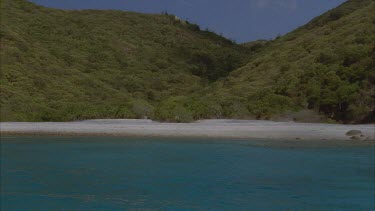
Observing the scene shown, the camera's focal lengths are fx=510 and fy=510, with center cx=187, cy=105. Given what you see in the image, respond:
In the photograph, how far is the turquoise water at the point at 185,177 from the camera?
10.8 metres

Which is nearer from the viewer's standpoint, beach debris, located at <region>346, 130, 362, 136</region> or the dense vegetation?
beach debris, located at <region>346, 130, 362, 136</region>

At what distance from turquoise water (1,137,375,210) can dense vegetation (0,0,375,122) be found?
12.6 meters

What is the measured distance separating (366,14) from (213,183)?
41.3 meters

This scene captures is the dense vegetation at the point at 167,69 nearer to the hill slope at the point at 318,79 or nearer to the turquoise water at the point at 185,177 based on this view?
the hill slope at the point at 318,79

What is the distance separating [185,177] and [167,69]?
49856 mm

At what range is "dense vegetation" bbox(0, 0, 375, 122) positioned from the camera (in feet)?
115

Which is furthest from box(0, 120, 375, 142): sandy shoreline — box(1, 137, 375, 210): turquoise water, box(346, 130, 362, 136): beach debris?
box(1, 137, 375, 210): turquoise water

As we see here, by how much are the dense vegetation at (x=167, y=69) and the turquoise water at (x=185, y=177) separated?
496 inches

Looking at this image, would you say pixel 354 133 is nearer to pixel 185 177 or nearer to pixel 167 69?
pixel 185 177

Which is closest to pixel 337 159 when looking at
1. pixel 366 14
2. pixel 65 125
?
pixel 65 125

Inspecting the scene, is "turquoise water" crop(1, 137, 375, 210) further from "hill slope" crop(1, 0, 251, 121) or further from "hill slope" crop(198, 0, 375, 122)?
"hill slope" crop(1, 0, 251, 121)

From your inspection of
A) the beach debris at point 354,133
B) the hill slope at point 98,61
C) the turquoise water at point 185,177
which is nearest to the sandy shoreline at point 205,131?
the beach debris at point 354,133

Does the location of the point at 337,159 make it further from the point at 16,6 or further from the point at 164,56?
the point at 16,6

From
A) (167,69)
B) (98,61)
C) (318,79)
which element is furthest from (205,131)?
(167,69)
